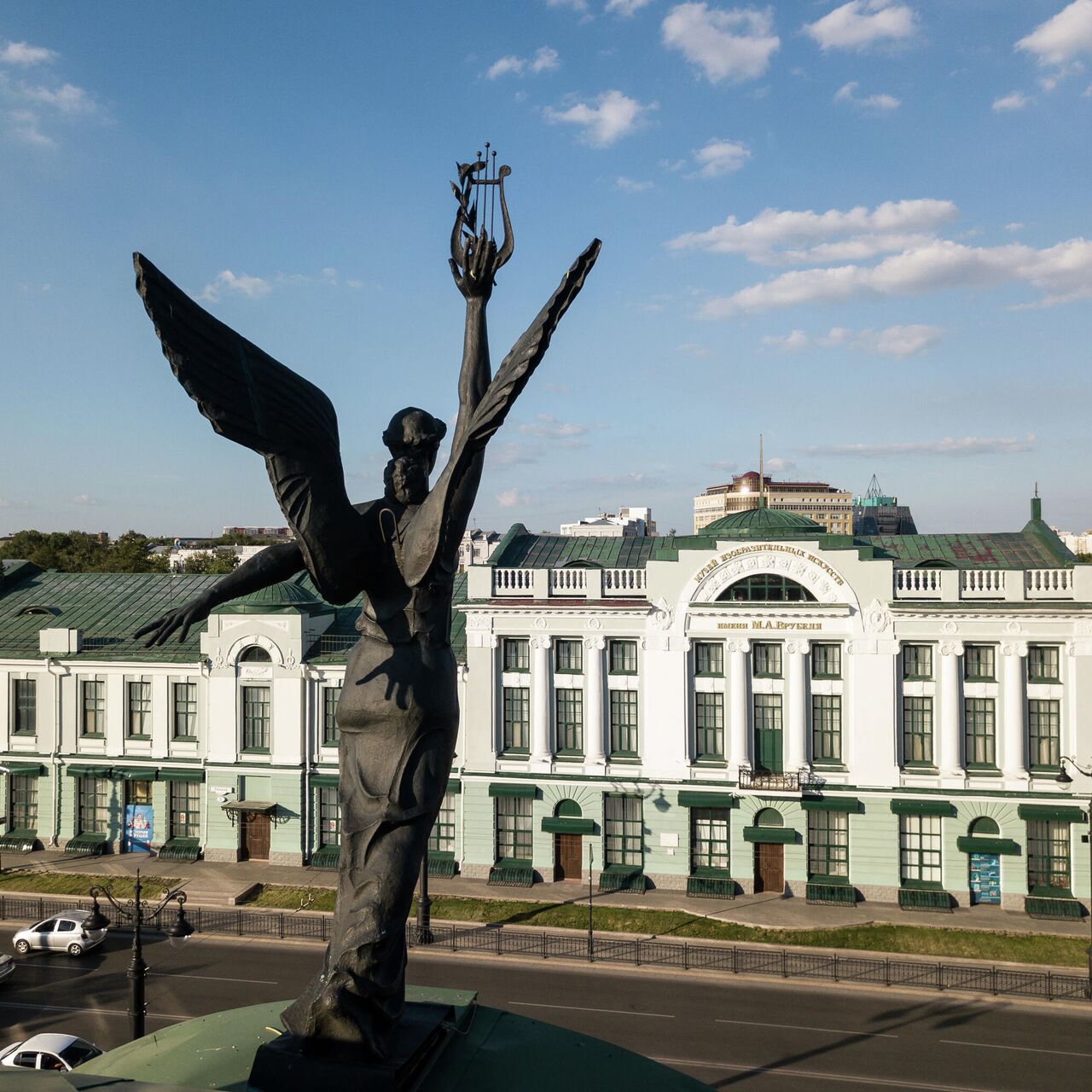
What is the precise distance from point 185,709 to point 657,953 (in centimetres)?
2211

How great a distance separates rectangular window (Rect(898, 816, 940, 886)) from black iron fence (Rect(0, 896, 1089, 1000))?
5754 mm

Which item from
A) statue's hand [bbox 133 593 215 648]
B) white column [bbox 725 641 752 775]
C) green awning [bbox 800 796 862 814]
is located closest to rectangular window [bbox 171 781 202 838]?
white column [bbox 725 641 752 775]

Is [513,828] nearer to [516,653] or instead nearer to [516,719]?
[516,719]

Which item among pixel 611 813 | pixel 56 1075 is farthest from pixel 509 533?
pixel 56 1075

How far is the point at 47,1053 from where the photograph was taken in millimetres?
20141

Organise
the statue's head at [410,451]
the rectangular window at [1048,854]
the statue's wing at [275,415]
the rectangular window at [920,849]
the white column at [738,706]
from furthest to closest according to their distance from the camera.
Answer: the white column at [738,706] < the rectangular window at [920,849] < the rectangular window at [1048,854] < the statue's head at [410,451] < the statue's wing at [275,415]

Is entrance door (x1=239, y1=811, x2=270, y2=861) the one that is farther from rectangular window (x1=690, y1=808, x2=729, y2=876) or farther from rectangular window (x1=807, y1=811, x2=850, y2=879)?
rectangular window (x1=807, y1=811, x2=850, y2=879)

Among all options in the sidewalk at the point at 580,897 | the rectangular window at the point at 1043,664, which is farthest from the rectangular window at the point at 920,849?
the rectangular window at the point at 1043,664

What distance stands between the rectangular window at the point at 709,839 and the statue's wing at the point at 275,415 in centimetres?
3074

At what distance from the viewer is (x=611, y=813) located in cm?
3672

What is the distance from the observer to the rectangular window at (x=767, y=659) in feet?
117

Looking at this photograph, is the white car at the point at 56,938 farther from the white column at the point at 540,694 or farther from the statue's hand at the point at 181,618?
the statue's hand at the point at 181,618

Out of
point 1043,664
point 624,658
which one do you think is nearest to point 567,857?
point 624,658

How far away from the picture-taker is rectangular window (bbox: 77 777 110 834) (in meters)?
40.5
